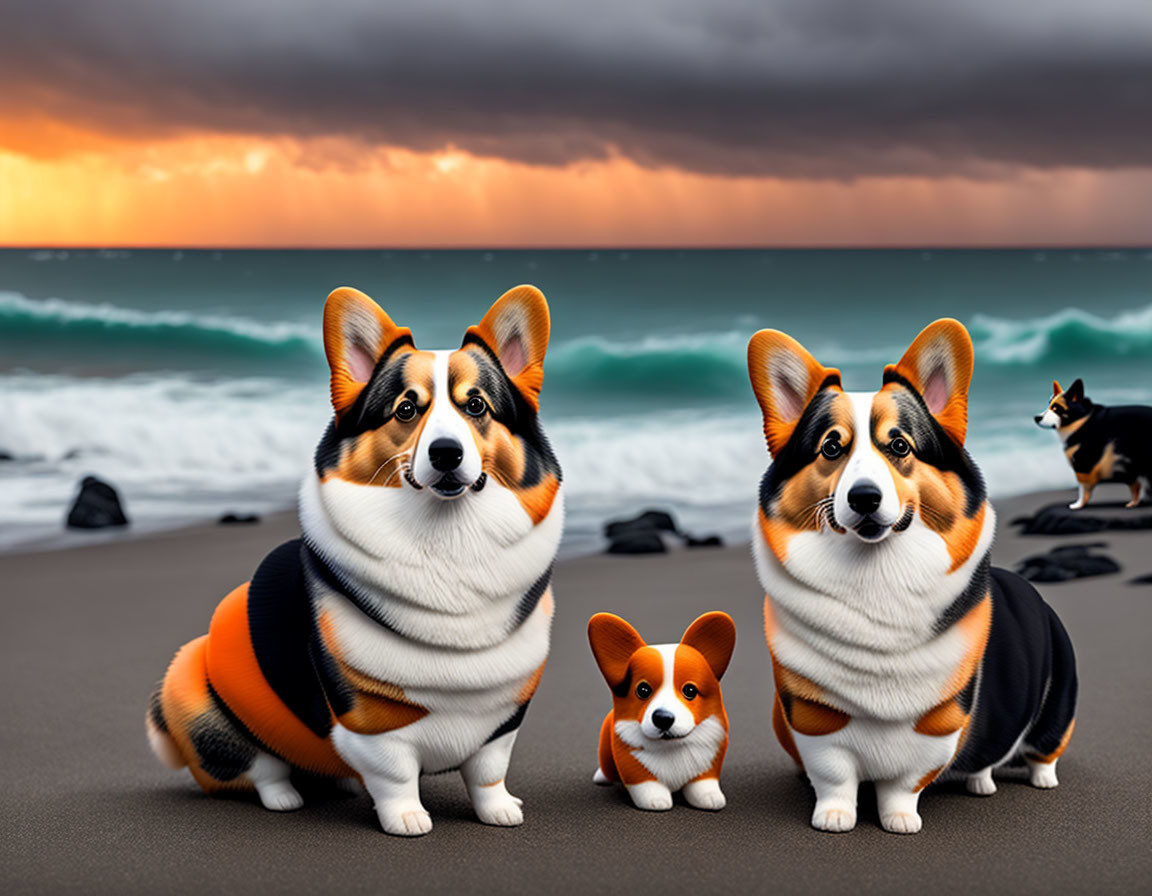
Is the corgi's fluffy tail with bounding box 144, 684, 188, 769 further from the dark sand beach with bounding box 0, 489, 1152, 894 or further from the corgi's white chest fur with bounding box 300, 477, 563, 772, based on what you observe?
the corgi's white chest fur with bounding box 300, 477, 563, 772

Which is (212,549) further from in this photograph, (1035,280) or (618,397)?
(1035,280)

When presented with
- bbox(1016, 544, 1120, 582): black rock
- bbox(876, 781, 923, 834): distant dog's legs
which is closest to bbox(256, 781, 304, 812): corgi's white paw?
bbox(876, 781, 923, 834): distant dog's legs

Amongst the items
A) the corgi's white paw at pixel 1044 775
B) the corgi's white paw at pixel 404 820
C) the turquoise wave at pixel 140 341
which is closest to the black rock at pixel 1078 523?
the corgi's white paw at pixel 1044 775

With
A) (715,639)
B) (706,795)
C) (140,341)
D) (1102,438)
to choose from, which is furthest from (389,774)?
(140,341)

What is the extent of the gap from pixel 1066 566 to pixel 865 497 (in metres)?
4.58

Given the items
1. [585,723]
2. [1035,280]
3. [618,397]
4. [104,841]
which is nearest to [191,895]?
[104,841]

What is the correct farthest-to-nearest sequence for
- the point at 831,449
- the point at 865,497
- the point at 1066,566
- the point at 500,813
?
the point at 1066,566, the point at 500,813, the point at 831,449, the point at 865,497

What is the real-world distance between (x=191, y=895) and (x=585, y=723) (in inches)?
83.4

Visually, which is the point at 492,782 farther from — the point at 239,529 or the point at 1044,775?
the point at 239,529

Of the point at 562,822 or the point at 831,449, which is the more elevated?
the point at 831,449

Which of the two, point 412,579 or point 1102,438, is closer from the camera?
point 412,579

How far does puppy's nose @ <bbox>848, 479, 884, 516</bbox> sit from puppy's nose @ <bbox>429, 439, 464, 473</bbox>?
1.08 meters

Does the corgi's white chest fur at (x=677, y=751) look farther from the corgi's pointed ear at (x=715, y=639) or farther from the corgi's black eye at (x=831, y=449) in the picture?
the corgi's black eye at (x=831, y=449)

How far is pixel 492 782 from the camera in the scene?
162 inches
